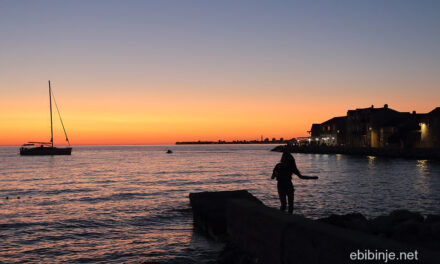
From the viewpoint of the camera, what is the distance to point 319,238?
538 centimetres

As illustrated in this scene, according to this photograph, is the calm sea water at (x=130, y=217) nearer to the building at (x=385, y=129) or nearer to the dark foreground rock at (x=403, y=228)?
the dark foreground rock at (x=403, y=228)

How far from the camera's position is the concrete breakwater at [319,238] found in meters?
4.62

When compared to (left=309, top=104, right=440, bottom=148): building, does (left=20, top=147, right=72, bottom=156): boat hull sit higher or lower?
lower

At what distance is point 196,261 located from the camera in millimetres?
10781

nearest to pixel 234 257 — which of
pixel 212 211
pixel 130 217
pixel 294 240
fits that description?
pixel 294 240

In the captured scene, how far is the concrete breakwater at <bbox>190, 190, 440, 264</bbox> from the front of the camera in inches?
182

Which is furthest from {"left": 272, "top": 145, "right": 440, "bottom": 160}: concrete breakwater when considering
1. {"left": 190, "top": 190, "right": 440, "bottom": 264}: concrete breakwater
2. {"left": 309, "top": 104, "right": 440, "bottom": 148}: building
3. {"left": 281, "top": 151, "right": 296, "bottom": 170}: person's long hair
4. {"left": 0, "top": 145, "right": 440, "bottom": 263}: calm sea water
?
{"left": 190, "top": 190, "right": 440, "bottom": 264}: concrete breakwater

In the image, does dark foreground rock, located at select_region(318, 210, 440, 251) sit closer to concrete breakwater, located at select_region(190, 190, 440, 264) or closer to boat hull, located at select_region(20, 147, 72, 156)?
concrete breakwater, located at select_region(190, 190, 440, 264)

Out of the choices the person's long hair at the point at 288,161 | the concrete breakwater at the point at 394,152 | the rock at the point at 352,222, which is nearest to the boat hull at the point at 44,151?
the concrete breakwater at the point at 394,152

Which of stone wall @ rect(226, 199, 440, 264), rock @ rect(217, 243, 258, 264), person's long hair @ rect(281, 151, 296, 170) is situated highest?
person's long hair @ rect(281, 151, 296, 170)

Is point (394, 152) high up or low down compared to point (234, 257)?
down

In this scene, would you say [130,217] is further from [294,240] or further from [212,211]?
[294,240]

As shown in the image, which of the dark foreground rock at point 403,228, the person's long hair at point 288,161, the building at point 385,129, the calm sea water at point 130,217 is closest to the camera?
the dark foreground rock at point 403,228

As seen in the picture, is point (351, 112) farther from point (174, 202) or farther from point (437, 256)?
point (437, 256)
